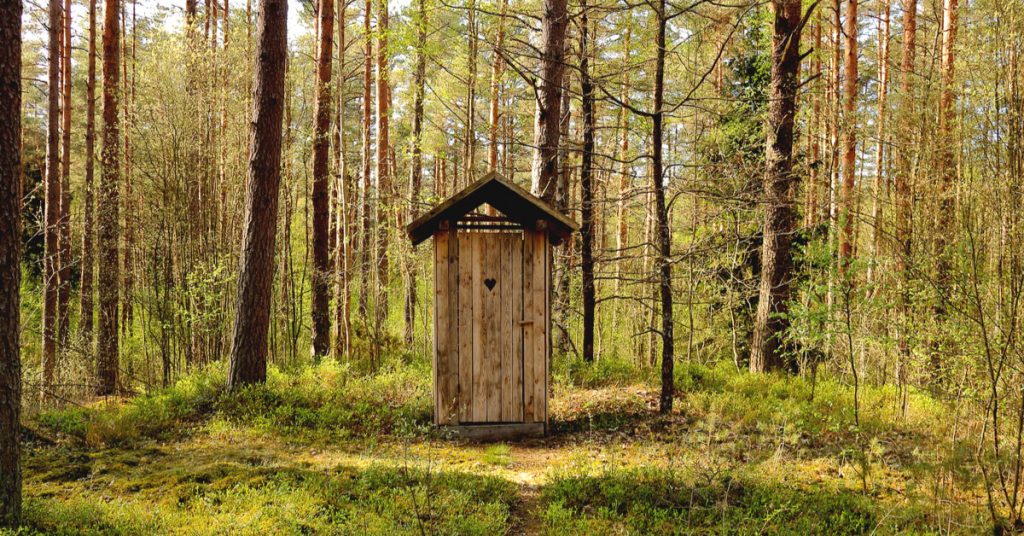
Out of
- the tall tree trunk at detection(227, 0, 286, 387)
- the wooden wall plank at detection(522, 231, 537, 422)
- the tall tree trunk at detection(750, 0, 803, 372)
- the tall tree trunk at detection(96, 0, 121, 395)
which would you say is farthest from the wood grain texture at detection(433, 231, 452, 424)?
the tall tree trunk at detection(96, 0, 121, 395)

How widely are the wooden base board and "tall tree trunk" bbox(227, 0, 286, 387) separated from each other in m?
3.17

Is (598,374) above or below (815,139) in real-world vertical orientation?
below

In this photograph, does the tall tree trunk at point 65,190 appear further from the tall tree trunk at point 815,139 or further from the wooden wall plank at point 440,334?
the tall tree trunk at point 815,139

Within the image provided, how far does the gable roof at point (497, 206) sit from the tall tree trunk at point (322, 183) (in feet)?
14.8

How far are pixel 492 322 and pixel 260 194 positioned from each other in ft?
12.7

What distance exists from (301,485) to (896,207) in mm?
6471

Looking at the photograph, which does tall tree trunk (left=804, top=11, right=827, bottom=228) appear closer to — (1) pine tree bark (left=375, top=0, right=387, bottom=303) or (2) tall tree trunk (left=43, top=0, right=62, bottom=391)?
(1) pine tree bark (left=375, top=0, right=387, bottom=303)

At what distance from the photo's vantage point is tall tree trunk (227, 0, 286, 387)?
7695 mm

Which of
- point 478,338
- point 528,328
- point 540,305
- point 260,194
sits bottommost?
point 478,338

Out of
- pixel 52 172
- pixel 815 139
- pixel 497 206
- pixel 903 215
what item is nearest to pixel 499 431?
pixel 497 206

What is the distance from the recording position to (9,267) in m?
3.43

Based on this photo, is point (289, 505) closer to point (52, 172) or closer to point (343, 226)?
point (343, 226)

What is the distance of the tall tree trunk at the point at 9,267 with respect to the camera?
11.1 ft

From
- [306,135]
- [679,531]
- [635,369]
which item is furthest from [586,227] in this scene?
[306,135]
